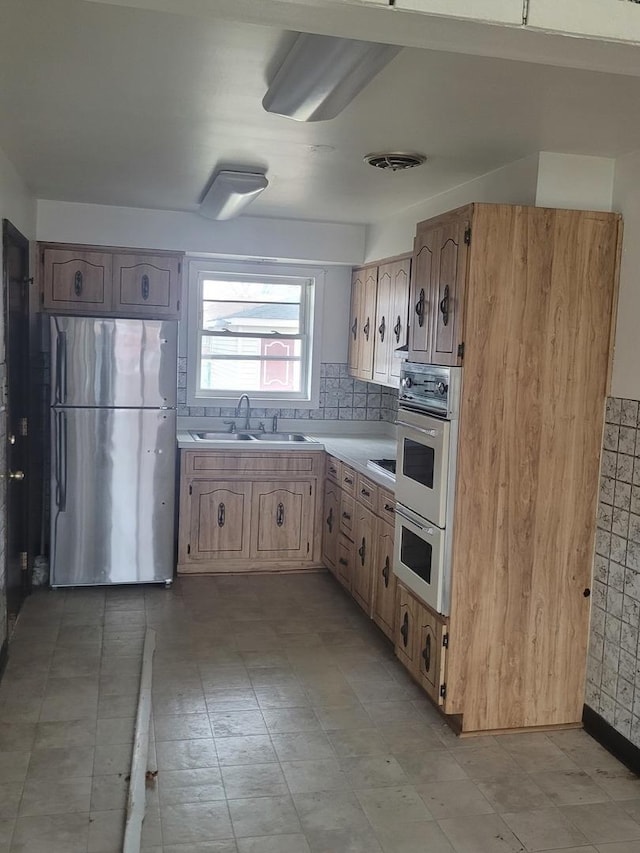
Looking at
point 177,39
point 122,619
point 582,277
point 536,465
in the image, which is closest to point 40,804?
point 122,619

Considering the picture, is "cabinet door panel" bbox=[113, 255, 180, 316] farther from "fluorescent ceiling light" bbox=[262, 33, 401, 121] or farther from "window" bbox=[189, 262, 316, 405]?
"fluorescent ceiling light" bbox=[262, 33, 401, 121]

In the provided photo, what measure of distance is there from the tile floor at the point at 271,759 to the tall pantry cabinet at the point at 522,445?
0.27 m

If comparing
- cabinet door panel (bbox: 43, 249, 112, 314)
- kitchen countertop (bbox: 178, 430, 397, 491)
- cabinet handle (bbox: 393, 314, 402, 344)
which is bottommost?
kitchen countertop (bbox: 178, 430, 397, 491)

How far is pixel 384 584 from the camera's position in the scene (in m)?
4.21

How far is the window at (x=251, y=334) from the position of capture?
228 inches

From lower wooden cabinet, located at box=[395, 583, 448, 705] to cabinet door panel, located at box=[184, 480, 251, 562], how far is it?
1652mm

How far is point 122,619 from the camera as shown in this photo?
450 cm

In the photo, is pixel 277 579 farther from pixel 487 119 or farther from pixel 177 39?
pixel 177 39

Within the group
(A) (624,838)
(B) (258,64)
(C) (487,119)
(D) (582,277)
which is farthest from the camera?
(D) (582,277)

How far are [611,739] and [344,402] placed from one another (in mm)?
3314

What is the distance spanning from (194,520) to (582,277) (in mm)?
3000

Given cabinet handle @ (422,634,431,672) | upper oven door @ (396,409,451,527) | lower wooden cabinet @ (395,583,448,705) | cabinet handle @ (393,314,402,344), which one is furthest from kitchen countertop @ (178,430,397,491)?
cabinet handle @ (422,634,431,672)

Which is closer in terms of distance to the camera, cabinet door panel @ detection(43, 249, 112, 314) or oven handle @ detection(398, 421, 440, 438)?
oven handle @ detection(398, 421, 440, 438)

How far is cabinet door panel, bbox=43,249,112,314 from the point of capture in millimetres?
5098
